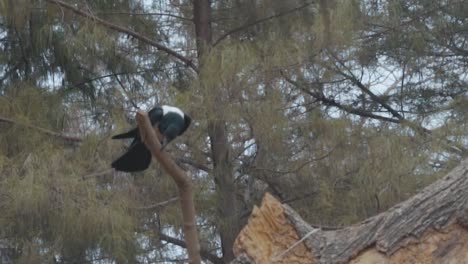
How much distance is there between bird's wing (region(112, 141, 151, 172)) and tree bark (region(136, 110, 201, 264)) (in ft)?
3.23

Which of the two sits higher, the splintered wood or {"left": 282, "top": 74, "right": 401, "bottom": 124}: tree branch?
{"left": 282, "top": 74, "right": 401, "bottom": 124}: tree branch

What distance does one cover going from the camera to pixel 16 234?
183 inches

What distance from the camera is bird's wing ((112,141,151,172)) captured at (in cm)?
378

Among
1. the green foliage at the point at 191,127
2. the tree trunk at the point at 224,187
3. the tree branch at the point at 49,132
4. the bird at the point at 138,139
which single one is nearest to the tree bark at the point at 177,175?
the bird at the point at 138,139

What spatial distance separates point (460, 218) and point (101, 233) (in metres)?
2.48

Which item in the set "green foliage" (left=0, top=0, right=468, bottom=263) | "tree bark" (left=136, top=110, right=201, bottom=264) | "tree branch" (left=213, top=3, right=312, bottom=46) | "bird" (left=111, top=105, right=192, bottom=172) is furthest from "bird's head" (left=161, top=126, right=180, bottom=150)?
"tree branch" (left=213, top=3, right=312, bottom=46)

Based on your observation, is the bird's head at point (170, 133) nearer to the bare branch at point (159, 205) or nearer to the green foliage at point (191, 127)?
the green foliage at point (191, 127)

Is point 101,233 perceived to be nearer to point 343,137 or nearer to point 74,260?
point 74,260

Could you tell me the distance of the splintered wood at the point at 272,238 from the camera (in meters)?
2.52

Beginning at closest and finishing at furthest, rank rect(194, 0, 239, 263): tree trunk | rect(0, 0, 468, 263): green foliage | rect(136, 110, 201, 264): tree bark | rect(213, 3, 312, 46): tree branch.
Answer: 1. rect(136, 110, 201, 264): tree bark
2. rect(0, 0, 468, 263): green foliage
3. rect(194, 0, 239, 263): tree trunk
4. rect(213, 3, 312, 46): tree branch

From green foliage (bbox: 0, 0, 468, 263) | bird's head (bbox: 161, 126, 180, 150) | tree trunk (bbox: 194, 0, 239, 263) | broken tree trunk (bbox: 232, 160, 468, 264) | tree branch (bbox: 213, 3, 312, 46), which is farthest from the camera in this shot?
tree branch (bbox: 213, 3, 312, 46)

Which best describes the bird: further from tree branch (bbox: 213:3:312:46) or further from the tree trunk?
tree branch (bbox: 213:3:312:46)

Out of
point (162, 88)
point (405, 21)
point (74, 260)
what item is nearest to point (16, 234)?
point (74, 260)

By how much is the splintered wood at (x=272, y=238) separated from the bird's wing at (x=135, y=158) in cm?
128
